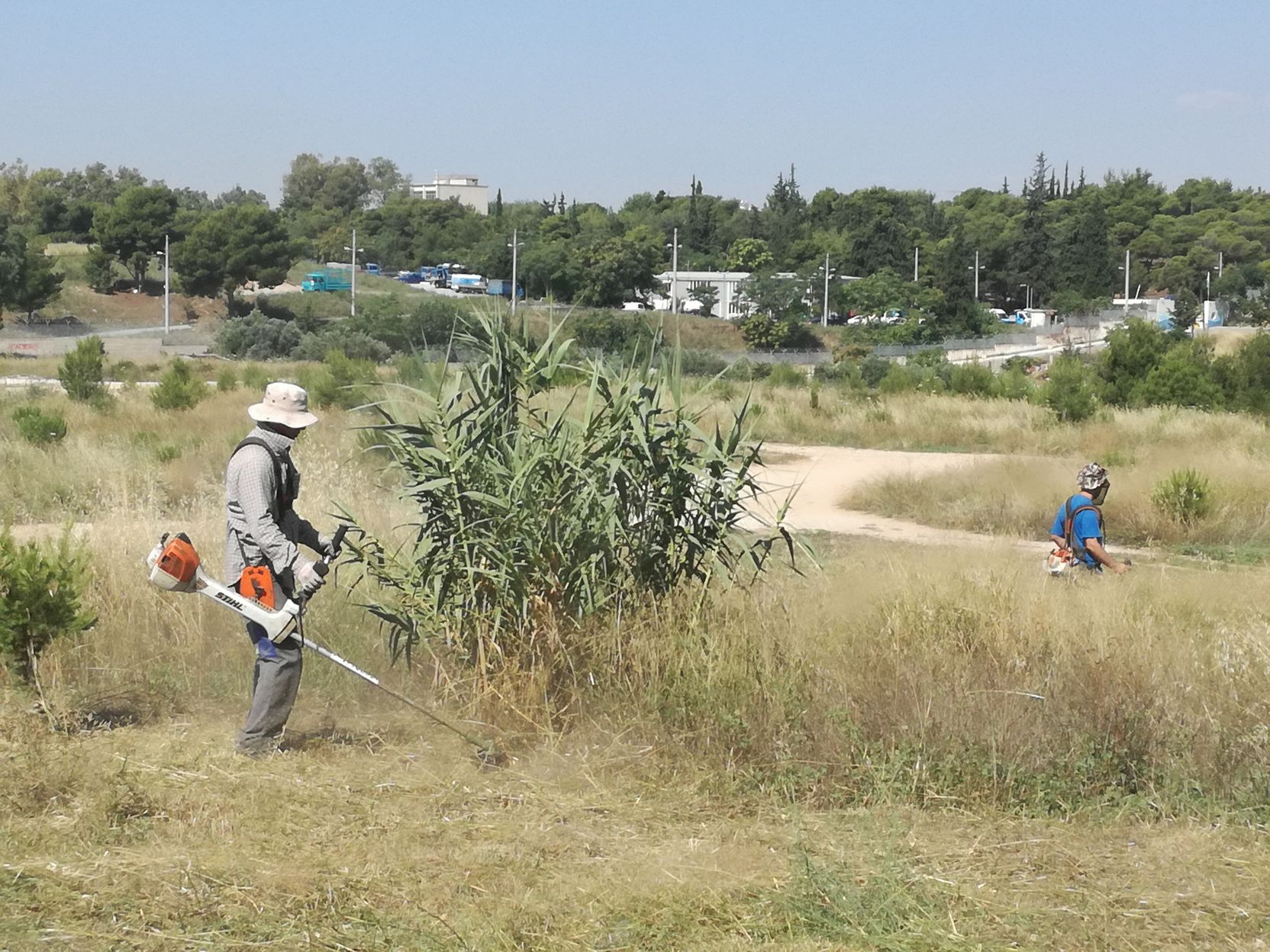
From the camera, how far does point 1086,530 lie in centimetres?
918

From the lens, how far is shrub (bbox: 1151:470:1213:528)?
14.6 meters

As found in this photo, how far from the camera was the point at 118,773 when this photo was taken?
221 inches

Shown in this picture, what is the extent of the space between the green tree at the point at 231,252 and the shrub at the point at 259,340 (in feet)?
63.8

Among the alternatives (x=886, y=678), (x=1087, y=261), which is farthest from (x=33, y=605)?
(x=1087, y=261)

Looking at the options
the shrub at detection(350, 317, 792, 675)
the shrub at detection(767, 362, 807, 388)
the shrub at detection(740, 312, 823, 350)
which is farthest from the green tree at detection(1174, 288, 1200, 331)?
the shrub at detection(350, 317, 792, 675)

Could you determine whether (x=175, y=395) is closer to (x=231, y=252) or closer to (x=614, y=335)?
(x=614, y=335)

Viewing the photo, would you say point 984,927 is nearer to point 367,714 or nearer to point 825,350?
point 367,714

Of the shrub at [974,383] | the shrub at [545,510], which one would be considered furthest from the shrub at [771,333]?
the shrub at [545,510]

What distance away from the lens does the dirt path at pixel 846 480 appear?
14703 millimetres

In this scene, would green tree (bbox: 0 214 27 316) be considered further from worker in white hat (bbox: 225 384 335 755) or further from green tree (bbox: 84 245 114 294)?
worker in white hat (bbox: 225 384 335 755)

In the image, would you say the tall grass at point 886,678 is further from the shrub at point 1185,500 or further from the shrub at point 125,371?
the shrub at point 125,371

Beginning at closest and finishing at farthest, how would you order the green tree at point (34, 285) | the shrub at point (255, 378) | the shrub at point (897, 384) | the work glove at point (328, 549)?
1. the work glove at point (328, 549)
2. the shrub at point (255, 378)
3. the shrub at point (897, 384)
4. the green tree at point (34, 285)

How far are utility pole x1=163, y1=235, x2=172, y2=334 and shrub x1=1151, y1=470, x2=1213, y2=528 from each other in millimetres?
55859

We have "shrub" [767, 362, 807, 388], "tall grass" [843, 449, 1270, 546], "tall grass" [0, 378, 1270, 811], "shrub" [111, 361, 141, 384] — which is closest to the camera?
"tall grass" [0, 378, 1270, 811]
